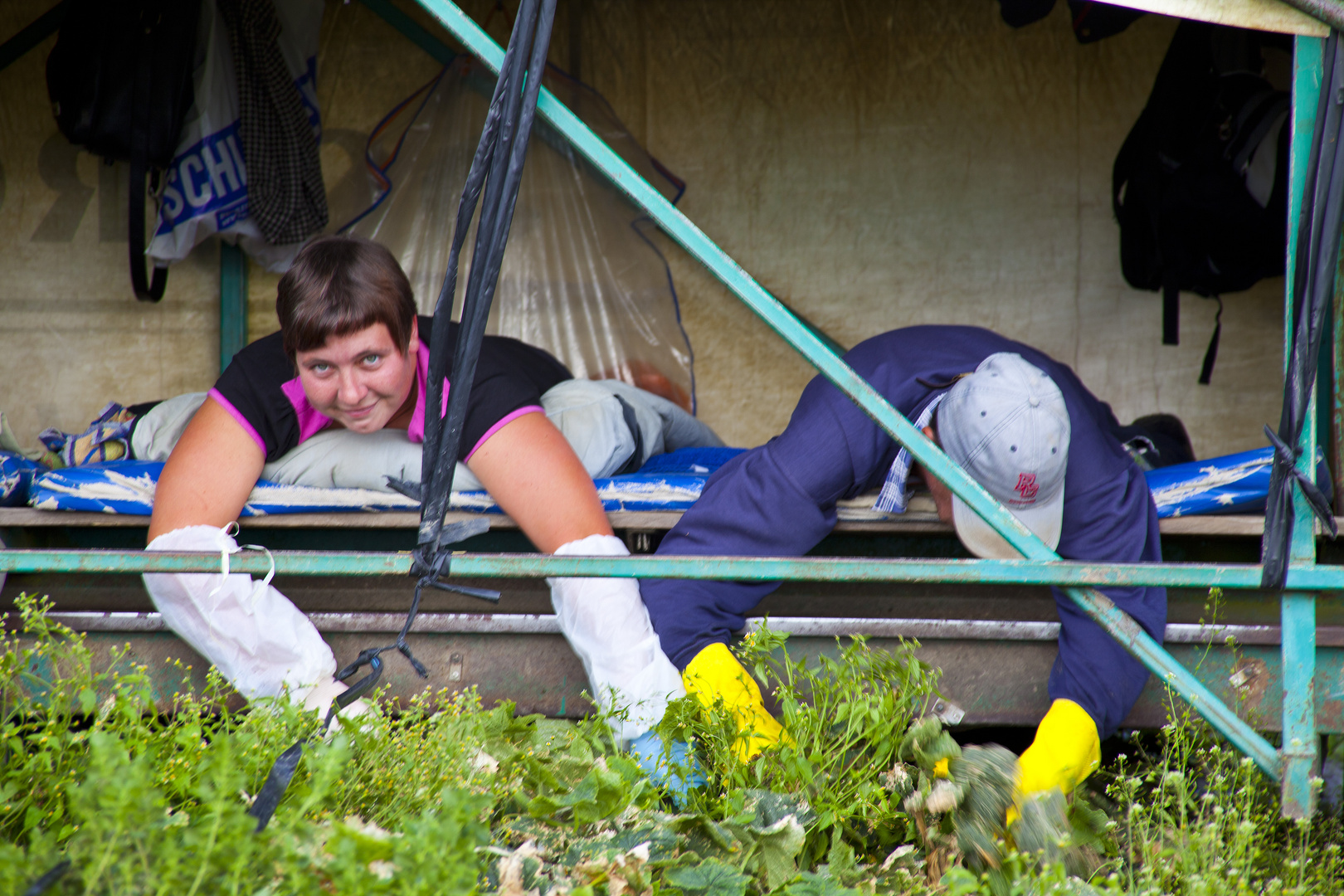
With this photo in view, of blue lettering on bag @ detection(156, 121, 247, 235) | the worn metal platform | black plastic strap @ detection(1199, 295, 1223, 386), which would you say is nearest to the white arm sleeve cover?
the worn metal platform

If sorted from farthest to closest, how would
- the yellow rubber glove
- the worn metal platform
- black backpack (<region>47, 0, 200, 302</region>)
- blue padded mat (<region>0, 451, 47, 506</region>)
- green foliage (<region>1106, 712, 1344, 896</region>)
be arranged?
black backpack (<region>47, 0, 200, 302</region>)
blue padded mat (<region>0, 451, 47, 506</region>)
the worn metal platform
the yellow rubber glove
green foliage (<region>1106, 712, 1344, 896</region>)

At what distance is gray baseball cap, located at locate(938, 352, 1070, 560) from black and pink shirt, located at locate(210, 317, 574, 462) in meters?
0.89

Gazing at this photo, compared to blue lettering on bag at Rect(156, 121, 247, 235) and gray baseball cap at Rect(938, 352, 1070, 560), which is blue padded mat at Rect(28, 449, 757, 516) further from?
blue lettering on bag at Rect(156, 121, 247, 235)

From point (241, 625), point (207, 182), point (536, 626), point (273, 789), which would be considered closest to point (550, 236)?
point (207, 182)

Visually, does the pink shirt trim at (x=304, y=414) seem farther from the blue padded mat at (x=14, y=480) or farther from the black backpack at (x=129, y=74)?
the black backpack at (x=129, y=74)

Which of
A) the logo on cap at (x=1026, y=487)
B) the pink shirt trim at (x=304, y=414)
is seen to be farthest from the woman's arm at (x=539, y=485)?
the logo on cap at (x=1026, y=487)

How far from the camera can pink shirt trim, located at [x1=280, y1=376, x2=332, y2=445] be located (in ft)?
7.14

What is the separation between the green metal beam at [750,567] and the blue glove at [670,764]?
302 mm

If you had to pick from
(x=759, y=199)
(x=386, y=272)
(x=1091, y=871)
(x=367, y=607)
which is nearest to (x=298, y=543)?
(x=367, y=607)

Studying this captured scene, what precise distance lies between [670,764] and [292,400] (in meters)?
1.20

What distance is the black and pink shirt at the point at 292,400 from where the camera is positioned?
2.09 metres

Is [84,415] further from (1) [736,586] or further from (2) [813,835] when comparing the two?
(2) [813,835]

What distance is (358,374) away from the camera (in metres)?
2.02

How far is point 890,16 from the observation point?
3.67 meters
